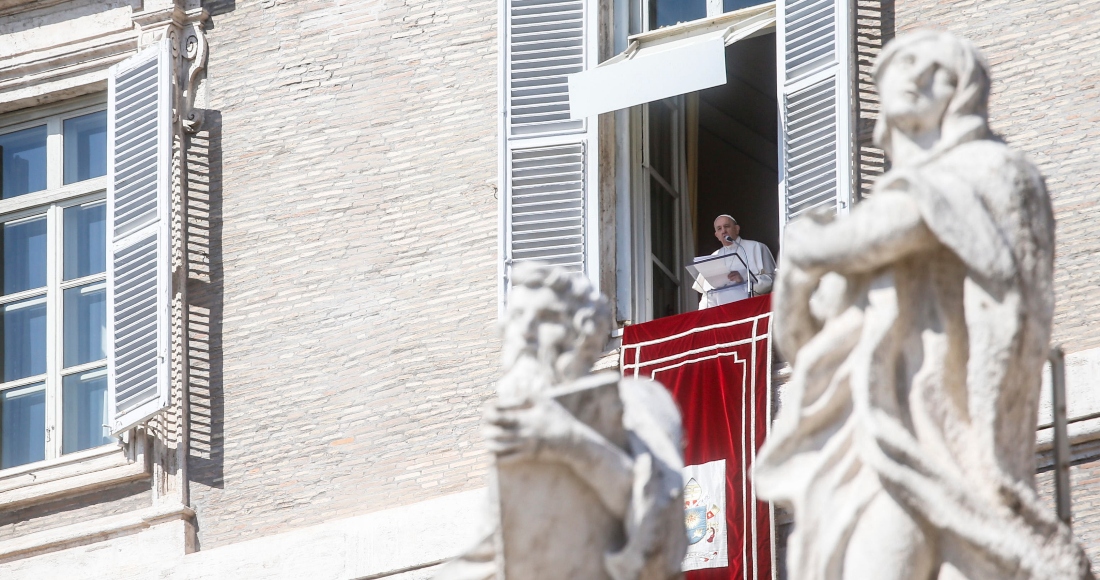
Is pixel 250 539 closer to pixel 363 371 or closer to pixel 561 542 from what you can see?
pixel 363 371

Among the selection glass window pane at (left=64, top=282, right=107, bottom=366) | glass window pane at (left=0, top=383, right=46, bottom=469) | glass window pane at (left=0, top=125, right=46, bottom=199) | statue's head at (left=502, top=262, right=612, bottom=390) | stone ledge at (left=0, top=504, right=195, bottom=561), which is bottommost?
statue's head at (left=502, top=262, right=612, bottom=390)

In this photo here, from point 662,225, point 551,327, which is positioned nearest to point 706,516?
point 662,225

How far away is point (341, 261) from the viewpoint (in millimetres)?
15438

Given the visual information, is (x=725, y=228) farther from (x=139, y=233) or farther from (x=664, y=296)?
(x=139, y=233)

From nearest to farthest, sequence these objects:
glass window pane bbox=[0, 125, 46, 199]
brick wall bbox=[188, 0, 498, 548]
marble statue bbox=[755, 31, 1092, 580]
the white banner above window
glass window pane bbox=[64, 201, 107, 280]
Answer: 1. marble statue bbox=[755, 31, 1092, 580]
2. the white banner above window
3. brick wall bbox=[188, 0, 498, 548]
4. glass window pane bbox=[64, 201, 107, 280]
5. glass window pane bbox=[0, 125, 46, 199]

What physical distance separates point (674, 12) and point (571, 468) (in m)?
8.77

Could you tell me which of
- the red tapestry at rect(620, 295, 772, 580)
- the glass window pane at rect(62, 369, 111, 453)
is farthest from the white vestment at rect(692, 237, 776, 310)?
the glass window pane at rect(62, 369, 111, 453)

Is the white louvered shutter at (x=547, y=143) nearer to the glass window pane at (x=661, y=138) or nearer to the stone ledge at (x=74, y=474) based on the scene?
the glass window pane at (x=661, y=138)

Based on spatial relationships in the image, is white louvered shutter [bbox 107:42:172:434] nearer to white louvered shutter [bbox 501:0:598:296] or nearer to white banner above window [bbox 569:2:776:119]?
white louvered shutter [bbox 501:0:598:296]

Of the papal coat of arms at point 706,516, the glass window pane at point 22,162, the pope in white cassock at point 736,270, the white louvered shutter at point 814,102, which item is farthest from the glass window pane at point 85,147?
the papal coat of arms at point 706,516

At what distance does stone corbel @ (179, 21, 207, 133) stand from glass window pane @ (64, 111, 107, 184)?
2.23 feet

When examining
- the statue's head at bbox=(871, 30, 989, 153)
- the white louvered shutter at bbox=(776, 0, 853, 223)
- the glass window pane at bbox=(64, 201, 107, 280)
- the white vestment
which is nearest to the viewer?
the statue's head at bbox=(871, 30, 989, 153)

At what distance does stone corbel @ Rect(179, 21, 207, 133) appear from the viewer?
52.8 feet

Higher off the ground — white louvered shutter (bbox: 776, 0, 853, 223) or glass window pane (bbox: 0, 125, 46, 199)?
glass window pane (bbox: 0, 125, 46, 199)
